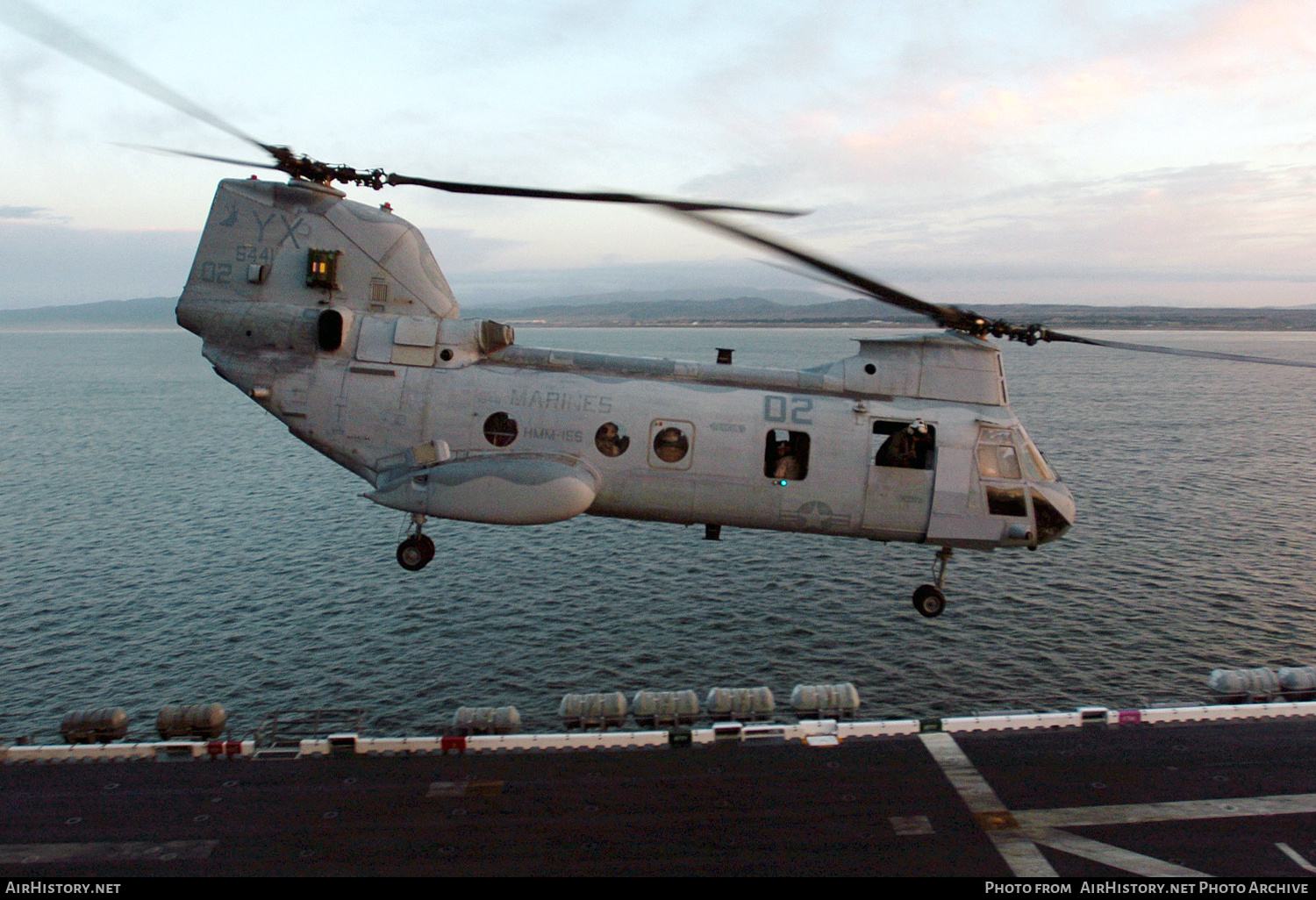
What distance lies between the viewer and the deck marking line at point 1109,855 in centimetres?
1584

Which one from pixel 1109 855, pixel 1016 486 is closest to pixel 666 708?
pixel 1109 855

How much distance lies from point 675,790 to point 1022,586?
1462 inches

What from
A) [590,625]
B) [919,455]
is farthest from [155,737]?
[919,455]

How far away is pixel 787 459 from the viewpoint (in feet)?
56.4

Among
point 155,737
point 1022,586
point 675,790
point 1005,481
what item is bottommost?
point 155,737

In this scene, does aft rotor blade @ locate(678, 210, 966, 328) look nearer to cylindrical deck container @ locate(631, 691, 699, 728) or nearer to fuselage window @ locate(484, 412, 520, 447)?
fuselage window @ locate(484, 412, 520, 447)

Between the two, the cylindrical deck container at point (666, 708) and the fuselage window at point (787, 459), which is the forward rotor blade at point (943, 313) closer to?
the fuselage window at point (787, 459)

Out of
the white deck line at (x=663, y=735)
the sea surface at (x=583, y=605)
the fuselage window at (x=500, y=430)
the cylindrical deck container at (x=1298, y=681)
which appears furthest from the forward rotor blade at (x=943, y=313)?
the sea surface at (x=583, y=605)

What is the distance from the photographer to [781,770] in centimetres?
2092

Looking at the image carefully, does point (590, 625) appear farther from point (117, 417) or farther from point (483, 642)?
point (117, 417)

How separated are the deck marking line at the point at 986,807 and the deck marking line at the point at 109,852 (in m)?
16.2

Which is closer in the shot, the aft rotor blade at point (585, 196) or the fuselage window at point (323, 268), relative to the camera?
the aft rotor blade at point (585, 196)

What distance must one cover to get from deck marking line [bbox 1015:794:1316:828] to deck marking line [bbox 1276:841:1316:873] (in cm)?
126

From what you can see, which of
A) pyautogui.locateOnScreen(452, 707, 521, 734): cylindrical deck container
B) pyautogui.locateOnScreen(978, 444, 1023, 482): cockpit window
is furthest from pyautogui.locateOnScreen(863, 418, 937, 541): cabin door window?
pyautogui.locateOnScreen(452, 707, 521, 734): cylindrical deck container
